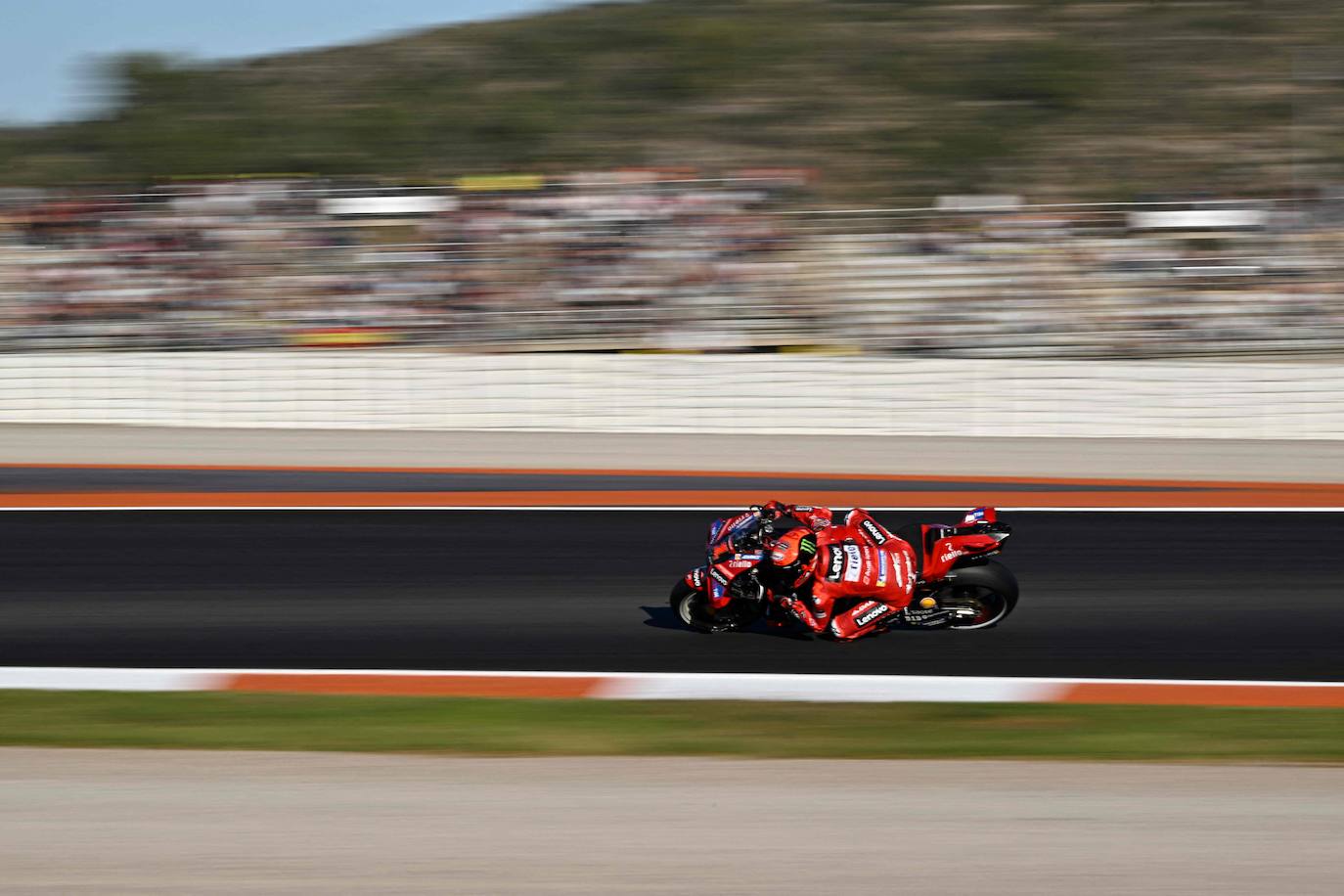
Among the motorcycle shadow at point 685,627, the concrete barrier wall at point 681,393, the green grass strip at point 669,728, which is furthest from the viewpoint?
the concrete barrier wall at point 681,393

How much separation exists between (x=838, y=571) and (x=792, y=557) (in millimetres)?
270

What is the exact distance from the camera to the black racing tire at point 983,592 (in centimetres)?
822

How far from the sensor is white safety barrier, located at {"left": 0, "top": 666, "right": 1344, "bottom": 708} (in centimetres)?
728

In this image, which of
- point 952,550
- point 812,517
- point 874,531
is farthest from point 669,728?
point 952,550

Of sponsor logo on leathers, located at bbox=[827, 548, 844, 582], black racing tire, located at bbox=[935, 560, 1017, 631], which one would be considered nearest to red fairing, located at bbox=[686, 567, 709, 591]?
sponsor logo on leathers, located at bbox=[827, 548, 844, 582]

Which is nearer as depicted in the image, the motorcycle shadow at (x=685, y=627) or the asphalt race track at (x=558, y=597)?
the asphalt race track at (x=558, y=597)

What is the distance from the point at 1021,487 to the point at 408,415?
6.18 m

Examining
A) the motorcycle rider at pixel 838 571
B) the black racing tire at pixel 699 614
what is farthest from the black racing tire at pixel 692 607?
the motorcycle rider at pixel 838 571

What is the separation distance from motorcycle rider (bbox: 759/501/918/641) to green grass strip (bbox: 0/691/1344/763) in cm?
88

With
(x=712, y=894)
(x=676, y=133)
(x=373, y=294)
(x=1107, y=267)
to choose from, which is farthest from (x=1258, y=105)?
(x=712, y=894)

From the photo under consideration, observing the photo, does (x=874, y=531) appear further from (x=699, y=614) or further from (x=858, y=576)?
(x=699, y=614)

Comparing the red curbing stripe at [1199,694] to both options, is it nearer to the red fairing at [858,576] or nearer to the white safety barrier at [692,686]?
the white safety barrier at [692,686]

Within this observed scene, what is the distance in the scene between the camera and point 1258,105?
130 ft

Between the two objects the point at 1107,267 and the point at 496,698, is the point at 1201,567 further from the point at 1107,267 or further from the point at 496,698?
the point at 1107,267
